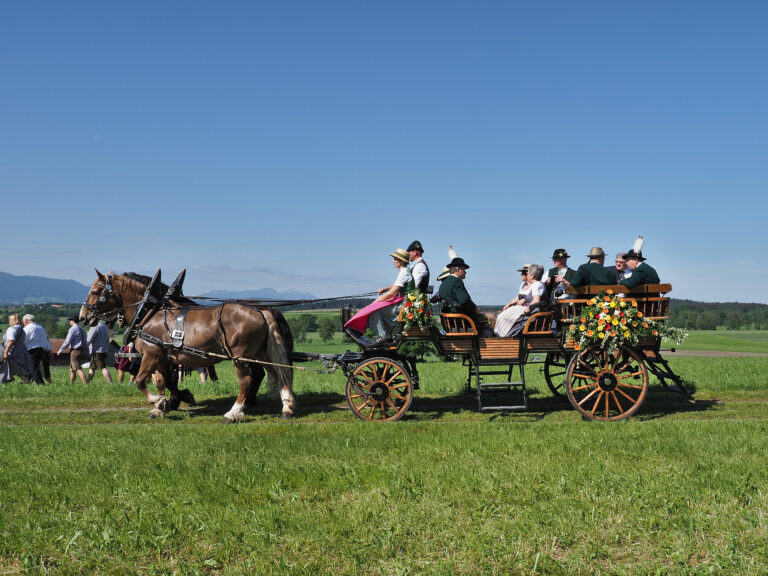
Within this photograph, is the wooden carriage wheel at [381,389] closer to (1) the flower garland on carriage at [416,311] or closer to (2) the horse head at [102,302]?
(1) the flower garland on carriage at [416,311]

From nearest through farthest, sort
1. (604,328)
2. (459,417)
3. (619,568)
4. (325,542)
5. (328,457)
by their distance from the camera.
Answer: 1. (619,568)
2. (325,542)
3. (328,457)
4. (604,328)
5. (459,417)

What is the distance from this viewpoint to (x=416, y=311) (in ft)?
28.8

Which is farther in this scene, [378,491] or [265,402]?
[265,402]

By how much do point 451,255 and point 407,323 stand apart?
4.90 ft

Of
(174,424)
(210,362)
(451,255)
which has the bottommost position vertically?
(174,424)

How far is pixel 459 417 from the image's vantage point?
9.55 meters

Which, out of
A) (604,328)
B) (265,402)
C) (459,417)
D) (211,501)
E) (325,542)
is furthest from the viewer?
(265,402)

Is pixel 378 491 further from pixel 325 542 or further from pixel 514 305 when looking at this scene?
pixel 514 305

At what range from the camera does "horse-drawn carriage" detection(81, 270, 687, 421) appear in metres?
9.11

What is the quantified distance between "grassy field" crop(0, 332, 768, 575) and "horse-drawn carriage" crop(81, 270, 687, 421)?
30.8 inches

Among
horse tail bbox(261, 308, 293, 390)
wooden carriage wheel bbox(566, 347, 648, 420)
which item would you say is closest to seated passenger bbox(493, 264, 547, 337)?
wooden carriage wheel bbox(566, 347, 648, 420)

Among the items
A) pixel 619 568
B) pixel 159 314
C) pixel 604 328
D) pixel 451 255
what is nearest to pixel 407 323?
pixel 451 255

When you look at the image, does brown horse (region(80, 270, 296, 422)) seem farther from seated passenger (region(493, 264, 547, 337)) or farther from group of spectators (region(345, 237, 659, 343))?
seated passenger (region(493, 264, 547, 337))

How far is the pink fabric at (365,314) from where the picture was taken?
9.16 metres
